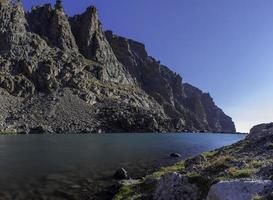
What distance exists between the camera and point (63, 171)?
4956 cm

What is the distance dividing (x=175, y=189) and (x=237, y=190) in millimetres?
7689

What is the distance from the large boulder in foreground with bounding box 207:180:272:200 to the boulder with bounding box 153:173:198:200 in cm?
536

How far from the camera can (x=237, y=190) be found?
15.6 metres

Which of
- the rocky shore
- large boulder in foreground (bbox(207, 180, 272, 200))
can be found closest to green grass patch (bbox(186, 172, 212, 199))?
the rocky shore

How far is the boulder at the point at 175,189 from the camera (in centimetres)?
2185

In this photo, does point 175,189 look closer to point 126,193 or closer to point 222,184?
point 222,184

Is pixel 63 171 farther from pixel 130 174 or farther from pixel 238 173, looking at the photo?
pixel 238 173

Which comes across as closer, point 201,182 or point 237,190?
point 237,190

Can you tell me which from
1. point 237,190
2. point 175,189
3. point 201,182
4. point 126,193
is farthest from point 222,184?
point 126,193

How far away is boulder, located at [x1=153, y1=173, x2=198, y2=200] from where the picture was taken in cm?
2185

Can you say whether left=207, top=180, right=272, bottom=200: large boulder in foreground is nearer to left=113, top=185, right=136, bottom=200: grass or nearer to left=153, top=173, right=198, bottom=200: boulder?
left=153, top=173, right=198, bottom=200: boulder

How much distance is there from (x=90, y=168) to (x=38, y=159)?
1457 cm

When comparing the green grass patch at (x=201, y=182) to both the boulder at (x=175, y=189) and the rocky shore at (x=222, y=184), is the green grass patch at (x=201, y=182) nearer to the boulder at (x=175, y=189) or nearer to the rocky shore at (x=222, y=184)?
the rocky shore at (x=222, y=184)

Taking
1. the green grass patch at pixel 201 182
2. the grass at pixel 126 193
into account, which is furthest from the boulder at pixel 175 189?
the grass at pixel 126 193
